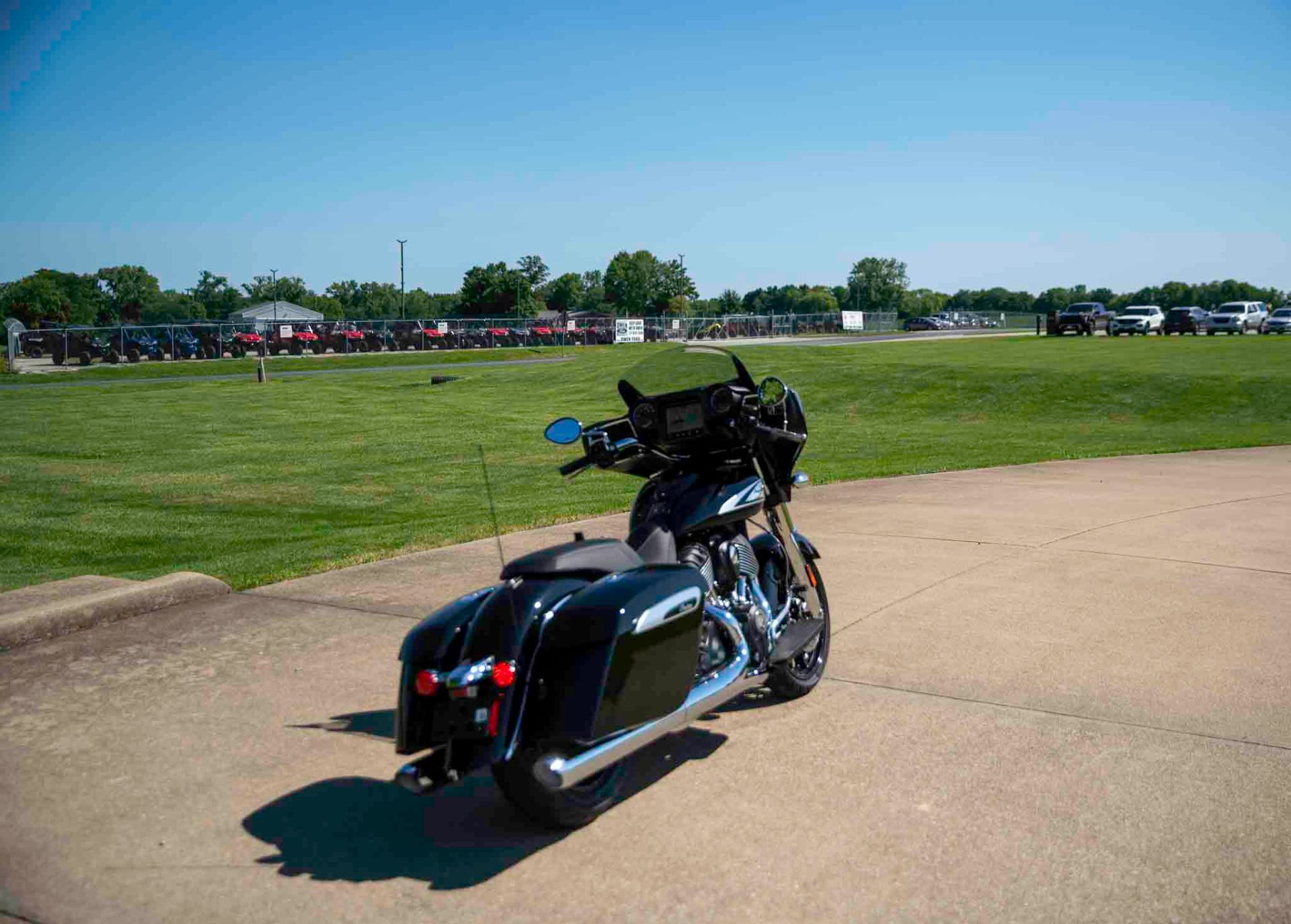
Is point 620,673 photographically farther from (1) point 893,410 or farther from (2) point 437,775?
(1) point 893,410

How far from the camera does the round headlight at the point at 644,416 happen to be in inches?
201

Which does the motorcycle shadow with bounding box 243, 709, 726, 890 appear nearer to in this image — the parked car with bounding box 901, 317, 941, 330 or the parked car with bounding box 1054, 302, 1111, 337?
the parked car with bounding box 1054, 302, 1111, 337

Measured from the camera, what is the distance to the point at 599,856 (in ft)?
13.0

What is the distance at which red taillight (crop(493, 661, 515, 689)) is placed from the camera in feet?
12.2

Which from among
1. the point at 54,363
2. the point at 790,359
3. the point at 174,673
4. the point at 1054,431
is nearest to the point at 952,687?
the point at 174,673

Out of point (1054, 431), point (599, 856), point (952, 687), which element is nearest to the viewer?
point (599, 856)

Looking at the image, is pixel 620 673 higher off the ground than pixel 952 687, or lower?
higher

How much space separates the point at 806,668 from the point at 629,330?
65.7m

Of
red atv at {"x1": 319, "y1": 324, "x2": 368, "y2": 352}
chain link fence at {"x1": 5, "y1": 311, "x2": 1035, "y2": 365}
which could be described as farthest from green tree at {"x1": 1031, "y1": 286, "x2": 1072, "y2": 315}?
red atv at {"x1": 319, "y1": 324, "x2": 368, "y2": 352}

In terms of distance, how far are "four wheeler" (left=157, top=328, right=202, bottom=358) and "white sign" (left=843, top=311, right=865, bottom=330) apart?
2051 inches

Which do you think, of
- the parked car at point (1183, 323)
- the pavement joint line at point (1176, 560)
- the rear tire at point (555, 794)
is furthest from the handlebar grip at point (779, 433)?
the parked car at point (1183, 323)

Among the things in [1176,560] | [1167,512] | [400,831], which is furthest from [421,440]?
[400,831]

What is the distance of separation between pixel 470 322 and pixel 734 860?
6131 centimetres

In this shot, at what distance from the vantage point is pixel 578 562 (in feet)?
13.5
